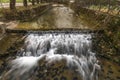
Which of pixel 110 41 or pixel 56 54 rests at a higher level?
pixel 110 41

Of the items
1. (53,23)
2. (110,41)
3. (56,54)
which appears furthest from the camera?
(53,23)

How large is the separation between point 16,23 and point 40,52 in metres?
4.15

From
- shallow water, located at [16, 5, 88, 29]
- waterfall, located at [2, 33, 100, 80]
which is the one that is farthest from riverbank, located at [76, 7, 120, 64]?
shallow water, located at [16, 5, 88, 29]

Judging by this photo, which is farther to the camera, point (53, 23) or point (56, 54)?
point (53, 23)

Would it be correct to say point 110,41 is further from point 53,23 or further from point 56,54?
point 53,23

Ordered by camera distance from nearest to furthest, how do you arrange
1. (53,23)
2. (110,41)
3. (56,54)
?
(56,54) < (110,41) < (53,23)

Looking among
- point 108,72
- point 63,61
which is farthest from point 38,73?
point 108,72

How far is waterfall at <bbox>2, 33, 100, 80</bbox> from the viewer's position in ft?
28.9

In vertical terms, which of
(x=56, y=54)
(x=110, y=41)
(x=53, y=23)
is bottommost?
(x=56, y=54)

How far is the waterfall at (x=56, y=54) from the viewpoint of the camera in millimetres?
8820

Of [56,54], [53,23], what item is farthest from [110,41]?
[53,23]

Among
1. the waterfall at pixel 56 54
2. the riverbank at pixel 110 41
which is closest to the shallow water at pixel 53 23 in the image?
the waterfall at pixel 56 54

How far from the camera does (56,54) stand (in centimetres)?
1020

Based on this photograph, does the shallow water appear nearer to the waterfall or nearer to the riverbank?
the waterfall
